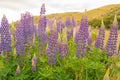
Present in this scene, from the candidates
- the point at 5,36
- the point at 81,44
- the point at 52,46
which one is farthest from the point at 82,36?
the point at 5,36

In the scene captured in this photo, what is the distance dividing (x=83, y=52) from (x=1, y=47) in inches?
49.8

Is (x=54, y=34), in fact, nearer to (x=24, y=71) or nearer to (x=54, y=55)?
(x=54, y=55)

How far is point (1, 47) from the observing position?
5.59m

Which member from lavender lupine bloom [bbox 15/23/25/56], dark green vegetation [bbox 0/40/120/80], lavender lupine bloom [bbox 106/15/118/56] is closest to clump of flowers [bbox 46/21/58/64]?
dark green vegetation [bbox 0/40/120/80]

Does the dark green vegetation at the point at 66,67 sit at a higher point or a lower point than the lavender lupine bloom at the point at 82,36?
lower

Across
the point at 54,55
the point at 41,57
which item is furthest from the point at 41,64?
the point at 54,55

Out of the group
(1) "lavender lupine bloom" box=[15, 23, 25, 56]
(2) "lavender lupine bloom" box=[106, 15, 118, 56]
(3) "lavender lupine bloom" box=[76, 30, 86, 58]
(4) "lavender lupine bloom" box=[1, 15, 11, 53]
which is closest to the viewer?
(3) "lavender lupine bloom" box=[76, 30, 86, 58]

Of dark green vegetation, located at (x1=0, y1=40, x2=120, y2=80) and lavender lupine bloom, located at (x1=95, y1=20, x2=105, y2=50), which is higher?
lavender lupine bloom, located at (x1=95, y1=20, x2=105, y2=50)

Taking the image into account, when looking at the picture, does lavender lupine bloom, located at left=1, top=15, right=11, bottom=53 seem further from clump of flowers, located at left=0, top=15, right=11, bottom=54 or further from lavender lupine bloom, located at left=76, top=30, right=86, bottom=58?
lavender lupine bloom, located at left=76, top=30, right=86, bottom=58

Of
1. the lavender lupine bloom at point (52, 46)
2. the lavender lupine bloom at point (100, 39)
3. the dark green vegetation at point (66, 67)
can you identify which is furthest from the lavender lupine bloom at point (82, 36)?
the lavender lupine bloom at point (100, 39)

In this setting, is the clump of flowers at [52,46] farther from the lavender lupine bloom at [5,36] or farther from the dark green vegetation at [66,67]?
the lavender lupine bloom at [5,36]

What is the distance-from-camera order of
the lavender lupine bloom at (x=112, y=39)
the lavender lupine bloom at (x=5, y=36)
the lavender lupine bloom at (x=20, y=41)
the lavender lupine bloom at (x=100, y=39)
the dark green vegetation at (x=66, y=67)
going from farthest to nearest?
the lavender lupine bloom at (x=100, y=39) < the lavender lupine bloom at (x=20, y=41) < the lavender lupine bloom at (x=5, y=36) < the lavender lupine bloom at (x=112, y=39) < the dark green vegetation at (x=66, y=67)

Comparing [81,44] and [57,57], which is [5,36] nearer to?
[57,57]

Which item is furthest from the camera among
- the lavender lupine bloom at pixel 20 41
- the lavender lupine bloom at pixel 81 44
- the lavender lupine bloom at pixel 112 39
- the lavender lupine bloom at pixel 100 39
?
the lavender lupine bloom at pixel 100 39
